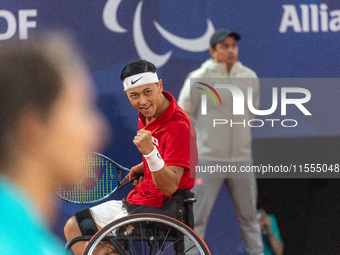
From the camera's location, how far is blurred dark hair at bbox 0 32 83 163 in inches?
139

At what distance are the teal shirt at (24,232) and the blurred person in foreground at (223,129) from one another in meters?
1.36

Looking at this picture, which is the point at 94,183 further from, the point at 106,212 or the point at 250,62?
the point at 250,62

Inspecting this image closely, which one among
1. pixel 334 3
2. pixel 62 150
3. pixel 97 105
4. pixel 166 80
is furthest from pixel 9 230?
pixel 334 3

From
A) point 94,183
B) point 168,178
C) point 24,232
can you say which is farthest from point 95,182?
point 168,178

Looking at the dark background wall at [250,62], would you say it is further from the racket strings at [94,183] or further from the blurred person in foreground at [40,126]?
the racket strings at [94,183]

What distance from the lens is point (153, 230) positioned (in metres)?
2.58

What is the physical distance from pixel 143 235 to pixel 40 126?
1.58 m

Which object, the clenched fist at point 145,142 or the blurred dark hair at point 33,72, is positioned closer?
the clenched fist at point 145,142

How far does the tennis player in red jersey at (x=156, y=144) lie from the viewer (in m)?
2.55

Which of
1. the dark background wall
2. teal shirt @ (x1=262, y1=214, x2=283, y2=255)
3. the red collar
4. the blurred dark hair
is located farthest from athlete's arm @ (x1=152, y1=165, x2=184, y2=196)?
the blurred dark hair

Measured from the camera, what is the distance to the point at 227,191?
140 inches

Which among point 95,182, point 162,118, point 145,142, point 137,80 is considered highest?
point 137,80

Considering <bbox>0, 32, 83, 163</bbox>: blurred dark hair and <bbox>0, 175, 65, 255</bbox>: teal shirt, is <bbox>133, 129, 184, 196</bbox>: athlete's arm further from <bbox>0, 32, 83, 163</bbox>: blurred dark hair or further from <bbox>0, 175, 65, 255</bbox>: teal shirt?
<bbox>0, 175, 65, 255</bbox>: teal shirt

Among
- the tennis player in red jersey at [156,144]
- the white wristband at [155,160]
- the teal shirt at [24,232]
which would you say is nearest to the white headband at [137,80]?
the tennis player in red jersey at [156,144]
